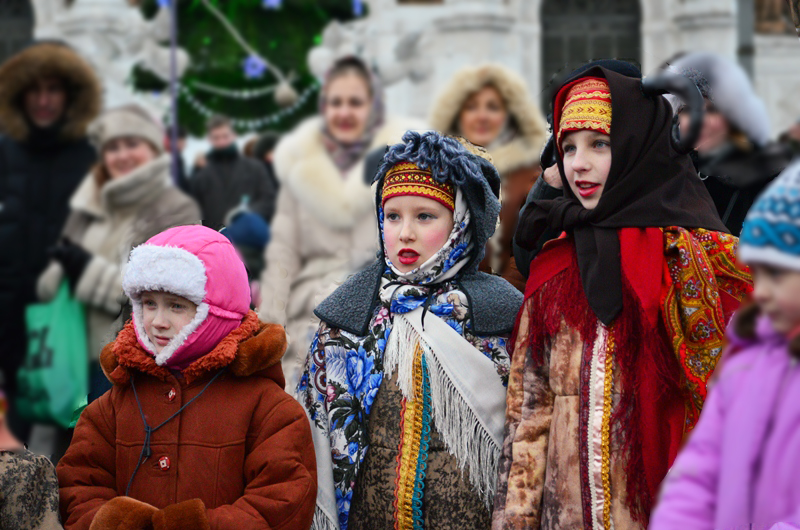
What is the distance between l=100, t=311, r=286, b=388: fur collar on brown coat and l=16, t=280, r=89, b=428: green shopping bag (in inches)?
109

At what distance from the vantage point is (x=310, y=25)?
353 inches

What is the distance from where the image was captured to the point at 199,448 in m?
2.76

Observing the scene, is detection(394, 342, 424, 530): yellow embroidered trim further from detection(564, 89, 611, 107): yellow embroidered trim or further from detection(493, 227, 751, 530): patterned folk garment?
detection(564, 89, 611, 107): yellow embroidered trim

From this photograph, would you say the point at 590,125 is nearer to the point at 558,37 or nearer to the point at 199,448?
the point at 199,448

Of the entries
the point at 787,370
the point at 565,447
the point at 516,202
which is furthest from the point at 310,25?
the point at 787,370

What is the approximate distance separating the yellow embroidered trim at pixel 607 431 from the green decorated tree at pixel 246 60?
634cm

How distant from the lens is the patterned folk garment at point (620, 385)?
268 centimetres

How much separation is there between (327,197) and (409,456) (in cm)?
336

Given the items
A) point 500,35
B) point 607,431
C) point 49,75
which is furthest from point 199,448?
point 500,35

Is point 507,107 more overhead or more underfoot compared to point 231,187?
more overhead

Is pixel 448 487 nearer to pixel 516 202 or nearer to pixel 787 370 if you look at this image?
pixel 787 370

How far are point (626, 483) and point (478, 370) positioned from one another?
0.52 meters

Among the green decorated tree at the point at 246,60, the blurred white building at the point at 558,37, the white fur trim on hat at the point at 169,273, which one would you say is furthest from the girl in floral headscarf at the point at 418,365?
the blurred white building at the point at 558,37

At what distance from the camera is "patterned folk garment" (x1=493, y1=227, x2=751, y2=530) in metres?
2.68
